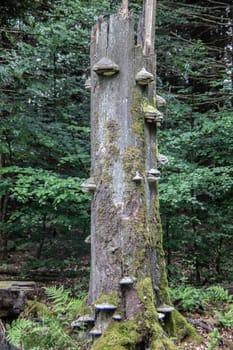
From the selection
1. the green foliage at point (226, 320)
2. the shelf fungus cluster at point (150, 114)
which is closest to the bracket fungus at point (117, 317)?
the green foliage at point (226, 320)

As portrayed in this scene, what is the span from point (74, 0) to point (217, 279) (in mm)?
6253

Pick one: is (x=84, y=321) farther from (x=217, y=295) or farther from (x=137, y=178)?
(x=217, y=295)

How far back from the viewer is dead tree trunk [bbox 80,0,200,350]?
3725mm

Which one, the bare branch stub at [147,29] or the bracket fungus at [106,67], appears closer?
the bracket fungus at [106,67]

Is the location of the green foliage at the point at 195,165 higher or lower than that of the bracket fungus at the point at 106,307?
higher

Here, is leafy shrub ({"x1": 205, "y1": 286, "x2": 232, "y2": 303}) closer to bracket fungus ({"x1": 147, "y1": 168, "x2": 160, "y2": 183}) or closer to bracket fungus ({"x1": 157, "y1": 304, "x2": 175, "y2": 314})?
bracket fungus ({"x1": 157, "y1": 304, "x2": 175, "y2": 314})

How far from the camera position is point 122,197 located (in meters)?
3.90

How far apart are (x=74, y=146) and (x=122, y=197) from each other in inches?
141

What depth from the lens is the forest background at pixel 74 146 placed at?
6.90m

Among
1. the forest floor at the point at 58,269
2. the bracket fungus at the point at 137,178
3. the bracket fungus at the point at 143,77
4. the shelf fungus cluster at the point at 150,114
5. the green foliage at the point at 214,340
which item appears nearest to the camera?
the green foliage at the point at 214,340

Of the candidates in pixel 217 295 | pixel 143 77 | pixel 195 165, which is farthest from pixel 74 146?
pixel 217 295

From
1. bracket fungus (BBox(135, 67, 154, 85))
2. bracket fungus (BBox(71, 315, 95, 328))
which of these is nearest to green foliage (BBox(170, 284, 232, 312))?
bracket fungus (BBox(71, 315, 95, 328))

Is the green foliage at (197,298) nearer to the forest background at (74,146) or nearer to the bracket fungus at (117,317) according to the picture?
the forest background at (74,146)

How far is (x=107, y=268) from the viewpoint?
3.83m
